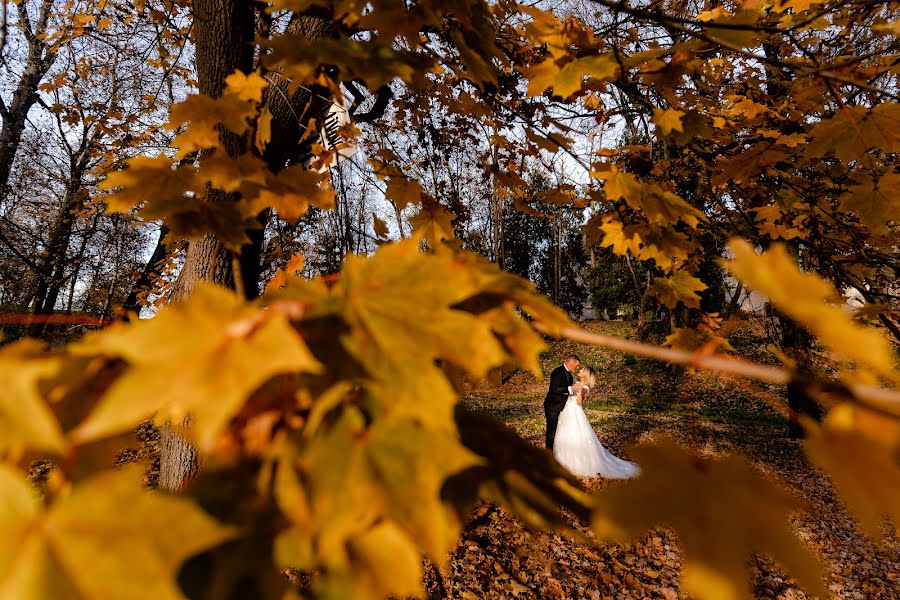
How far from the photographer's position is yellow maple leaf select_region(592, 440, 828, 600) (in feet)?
1.53

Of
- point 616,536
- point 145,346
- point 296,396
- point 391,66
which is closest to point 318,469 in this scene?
point 296,396

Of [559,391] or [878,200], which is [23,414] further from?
[559,391]

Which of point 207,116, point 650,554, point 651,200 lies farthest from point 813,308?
point 650,554

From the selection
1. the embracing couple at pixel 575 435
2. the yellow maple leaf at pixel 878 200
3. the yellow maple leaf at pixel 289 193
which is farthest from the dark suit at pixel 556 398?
the yellow maple leaf at pixel 289 193

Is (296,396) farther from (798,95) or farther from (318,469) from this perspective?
(798,95)

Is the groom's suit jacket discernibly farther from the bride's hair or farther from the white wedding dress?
the bride's hair

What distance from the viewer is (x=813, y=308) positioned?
0.46 m

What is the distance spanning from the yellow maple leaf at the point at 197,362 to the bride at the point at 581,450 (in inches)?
239

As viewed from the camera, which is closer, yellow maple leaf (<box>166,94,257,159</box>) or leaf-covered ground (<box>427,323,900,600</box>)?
yellow maple leaf (<box>166,94,257,159</box>)

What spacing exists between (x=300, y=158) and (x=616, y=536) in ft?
9.56

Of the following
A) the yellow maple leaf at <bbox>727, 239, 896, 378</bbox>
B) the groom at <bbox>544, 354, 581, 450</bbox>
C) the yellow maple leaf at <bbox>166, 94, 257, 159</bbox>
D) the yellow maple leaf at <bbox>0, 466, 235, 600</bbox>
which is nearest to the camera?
the yellow maple leaf at <bbox>0, 466, 235, 600</bbox>

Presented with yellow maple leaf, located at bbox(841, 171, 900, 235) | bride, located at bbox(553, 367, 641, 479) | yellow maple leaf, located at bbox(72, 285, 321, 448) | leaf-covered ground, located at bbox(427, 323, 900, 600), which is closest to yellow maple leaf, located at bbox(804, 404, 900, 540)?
leaf-covered ground, located at bbox(427, 323, 900, 600)

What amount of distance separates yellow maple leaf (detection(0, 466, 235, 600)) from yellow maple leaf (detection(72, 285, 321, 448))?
0.06m

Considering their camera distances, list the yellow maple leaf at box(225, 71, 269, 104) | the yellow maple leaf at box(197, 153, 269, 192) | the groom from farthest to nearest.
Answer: the groom, the yellow maple leaf at box(225, 71, 269, 104), the yellow maple leaf at box(197, 153, 269, 192)
